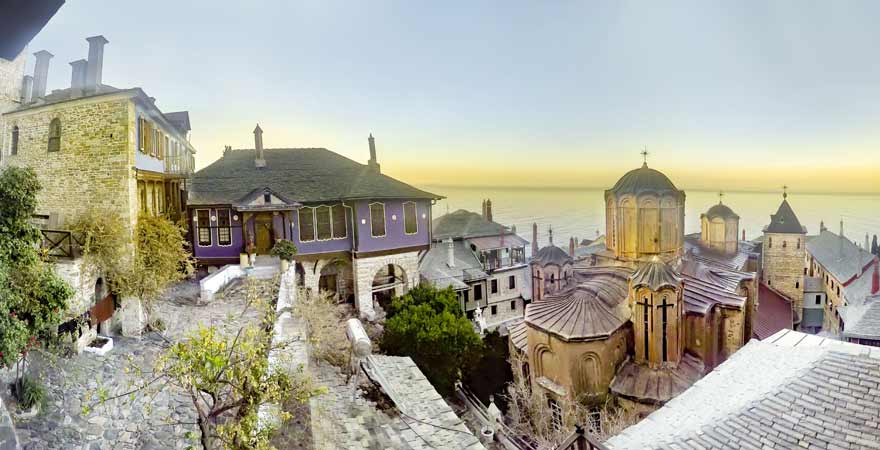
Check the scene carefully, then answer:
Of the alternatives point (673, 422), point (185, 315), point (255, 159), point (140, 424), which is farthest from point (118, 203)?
point (673, 422)

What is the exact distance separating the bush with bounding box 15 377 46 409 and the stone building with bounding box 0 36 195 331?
5.26 ft

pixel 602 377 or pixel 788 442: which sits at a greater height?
pixel 788 442

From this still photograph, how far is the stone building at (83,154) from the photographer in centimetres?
577

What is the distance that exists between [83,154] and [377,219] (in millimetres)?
8186

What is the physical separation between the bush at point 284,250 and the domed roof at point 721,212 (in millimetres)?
18613

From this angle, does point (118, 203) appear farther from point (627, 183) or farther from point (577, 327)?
point (627, 183)

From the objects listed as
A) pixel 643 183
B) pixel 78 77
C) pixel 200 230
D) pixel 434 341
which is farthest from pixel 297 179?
pixel 643 183

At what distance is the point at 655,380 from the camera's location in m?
10.4

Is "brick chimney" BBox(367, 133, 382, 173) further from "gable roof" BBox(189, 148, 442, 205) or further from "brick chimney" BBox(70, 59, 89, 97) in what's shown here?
"brick chimney" BBox(70, 59, 89, 97)

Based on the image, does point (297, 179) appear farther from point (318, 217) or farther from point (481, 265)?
point (481, 265)

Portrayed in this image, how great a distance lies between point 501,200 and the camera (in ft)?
86.0

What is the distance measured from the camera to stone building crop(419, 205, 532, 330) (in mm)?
18234

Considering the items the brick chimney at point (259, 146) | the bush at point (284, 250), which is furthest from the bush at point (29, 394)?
the brick chimney at point (259, 146)

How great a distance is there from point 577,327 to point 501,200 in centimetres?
1590
